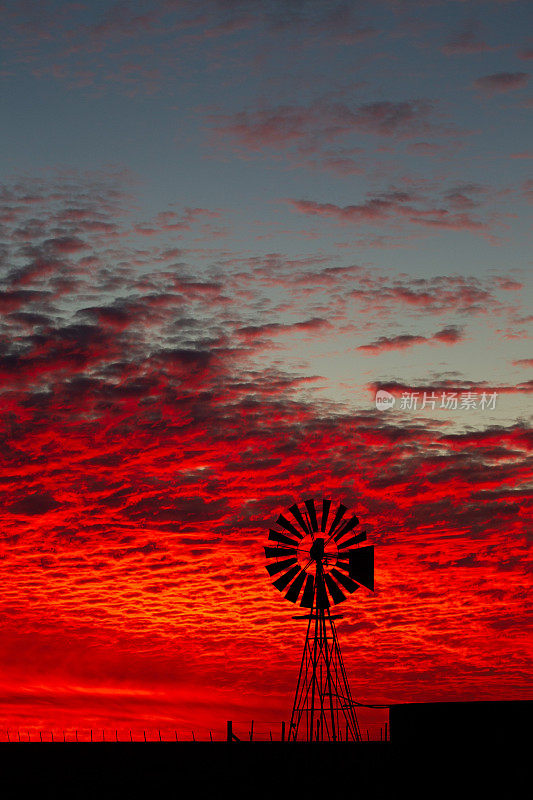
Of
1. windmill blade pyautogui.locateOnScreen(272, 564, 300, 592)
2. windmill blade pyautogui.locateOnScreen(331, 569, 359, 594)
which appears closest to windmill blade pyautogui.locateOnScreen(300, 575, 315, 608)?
windmill blade pyautogui.locateOnScreen(272, 564, 300, 592)

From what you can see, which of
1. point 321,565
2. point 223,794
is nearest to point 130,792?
point 223,794

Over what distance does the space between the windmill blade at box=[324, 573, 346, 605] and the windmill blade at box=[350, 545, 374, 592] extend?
95 centimetres

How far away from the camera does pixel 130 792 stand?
31812 millimetres

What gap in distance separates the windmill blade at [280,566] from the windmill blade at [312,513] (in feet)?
5.41

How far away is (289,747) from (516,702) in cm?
1138

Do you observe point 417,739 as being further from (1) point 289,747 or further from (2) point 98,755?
(2) point 98,755

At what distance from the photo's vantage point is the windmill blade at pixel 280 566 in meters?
46.8

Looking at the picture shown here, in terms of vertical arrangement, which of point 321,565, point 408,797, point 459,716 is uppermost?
point 321,565

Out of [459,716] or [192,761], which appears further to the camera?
[192,761]

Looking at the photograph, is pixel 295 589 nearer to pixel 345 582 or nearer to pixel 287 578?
pixel 287 578

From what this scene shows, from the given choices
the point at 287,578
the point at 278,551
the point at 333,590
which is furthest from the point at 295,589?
the point at 278,551

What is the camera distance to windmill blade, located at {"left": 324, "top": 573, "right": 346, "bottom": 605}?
46.8 metres

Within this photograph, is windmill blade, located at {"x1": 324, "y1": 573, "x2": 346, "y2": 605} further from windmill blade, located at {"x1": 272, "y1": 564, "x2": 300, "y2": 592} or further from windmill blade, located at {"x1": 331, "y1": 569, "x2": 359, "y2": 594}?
windmill blade, located at {"x1": 272, "y1": 564, "x2": 300, "y2": 592}

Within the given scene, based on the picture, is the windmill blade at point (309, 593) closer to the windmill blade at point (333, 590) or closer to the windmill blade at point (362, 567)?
the windmill blade at point (333, 590)
